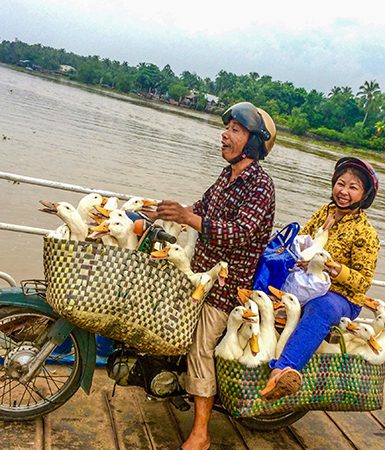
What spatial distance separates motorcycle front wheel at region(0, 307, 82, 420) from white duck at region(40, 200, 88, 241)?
493 millimetres

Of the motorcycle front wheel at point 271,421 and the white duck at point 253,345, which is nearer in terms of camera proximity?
the white duck at point 253,345

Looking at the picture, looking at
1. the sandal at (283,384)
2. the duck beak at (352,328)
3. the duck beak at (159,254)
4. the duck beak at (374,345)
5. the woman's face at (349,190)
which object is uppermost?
the woman's face at (349,190)

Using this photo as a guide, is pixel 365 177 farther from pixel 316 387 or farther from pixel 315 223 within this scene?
pixel 316 387

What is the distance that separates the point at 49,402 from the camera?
2.91 metres

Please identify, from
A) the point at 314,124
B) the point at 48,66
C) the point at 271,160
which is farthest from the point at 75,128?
the point at 48,66

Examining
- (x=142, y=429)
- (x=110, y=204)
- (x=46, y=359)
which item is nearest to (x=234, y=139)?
(x=110, y=204)

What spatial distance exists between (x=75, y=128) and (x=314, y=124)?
2437 inches

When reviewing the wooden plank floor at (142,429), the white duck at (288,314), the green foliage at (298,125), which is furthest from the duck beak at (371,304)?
the green foliage at (298,125)

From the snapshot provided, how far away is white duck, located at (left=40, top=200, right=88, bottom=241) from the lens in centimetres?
255

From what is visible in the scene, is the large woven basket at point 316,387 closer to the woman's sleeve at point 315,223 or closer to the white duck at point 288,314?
the white duck at point 288,314

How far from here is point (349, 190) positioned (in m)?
3.10

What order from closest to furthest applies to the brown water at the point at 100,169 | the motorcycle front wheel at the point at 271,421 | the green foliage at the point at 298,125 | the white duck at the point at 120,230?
1. the white duck at the point at 120,230
2. the motorcycle front wheel at the point at 271,421
3. the brown water at the point at 100,169
4. the green foliage at the point at 298,125

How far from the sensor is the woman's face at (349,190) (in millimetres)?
3090

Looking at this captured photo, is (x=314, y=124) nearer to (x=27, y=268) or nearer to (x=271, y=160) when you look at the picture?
(x=271, y=160)
